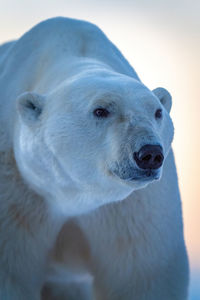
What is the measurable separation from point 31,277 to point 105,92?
152cm

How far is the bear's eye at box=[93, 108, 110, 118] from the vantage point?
165 inches

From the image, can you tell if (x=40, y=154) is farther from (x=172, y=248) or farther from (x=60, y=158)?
(x=172, y=248)

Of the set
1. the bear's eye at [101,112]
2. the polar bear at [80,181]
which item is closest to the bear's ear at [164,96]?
the polar bear at [80,181]

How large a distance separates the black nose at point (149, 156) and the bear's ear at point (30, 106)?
95 cm

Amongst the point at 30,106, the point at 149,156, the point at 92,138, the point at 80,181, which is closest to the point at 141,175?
the point at 149,156

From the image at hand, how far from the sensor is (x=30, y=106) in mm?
4574

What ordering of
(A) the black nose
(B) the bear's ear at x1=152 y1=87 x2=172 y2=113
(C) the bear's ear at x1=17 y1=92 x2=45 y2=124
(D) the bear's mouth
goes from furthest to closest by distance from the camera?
1. (B) the bear's ear at x1=152 y1=87 x2=172 y2=113
2. (C) the bear's ear at x1=17 y1=92 x2=45 y2=124
3. (D) the bear's mouth
4. (A) the black nose

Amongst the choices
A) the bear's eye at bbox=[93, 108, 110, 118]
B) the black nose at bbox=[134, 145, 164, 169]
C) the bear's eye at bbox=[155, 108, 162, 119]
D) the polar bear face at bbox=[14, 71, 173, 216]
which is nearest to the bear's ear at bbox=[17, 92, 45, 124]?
the polar bear face at bbox=[14, 71, 173, 216]

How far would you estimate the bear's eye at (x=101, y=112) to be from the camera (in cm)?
420

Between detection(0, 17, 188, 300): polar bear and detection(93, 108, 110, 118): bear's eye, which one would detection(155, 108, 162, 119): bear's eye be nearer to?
detection(0, 17, 188, 300): polar bear

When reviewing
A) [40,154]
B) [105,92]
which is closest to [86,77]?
[105,92]

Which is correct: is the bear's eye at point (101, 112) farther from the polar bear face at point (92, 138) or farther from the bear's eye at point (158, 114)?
the bear's eye at point (158, 114)

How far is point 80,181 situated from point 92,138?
318 mm

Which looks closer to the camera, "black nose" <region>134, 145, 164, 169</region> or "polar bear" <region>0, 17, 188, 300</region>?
"black nose" <region>134, 145, 164, 169</region>
